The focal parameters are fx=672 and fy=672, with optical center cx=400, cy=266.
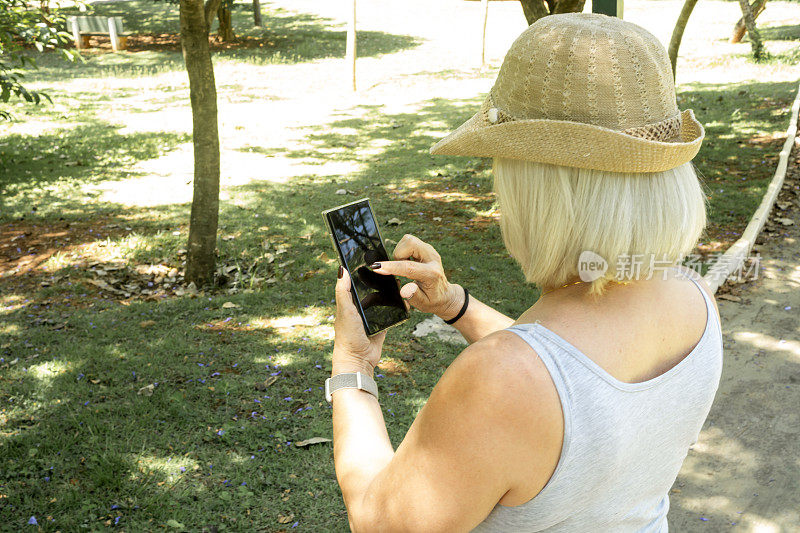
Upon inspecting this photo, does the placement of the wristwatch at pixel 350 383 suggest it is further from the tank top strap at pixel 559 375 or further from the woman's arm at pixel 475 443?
the tank top strap at pixel 559 375

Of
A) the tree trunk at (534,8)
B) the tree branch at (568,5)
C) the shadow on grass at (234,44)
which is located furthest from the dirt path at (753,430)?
the shadow on grass at (234,44)

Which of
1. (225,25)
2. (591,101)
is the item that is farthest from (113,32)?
(591,101)

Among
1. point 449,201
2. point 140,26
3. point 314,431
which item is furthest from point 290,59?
point 314,431

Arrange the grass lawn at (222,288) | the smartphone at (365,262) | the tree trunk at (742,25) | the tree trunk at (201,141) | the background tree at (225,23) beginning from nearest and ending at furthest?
the smartphone at (365,262) → the grass lawn at (222,288) → the tree trunk at (201,141) → the tree trunk at (742,25) → the background tree at (225,23)

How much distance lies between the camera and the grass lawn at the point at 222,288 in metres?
3.37

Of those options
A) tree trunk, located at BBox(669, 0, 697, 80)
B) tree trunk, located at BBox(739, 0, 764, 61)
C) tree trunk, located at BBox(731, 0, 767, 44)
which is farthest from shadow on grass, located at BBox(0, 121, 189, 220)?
tree trunk, located at BBox(731, 0, 767, 44)

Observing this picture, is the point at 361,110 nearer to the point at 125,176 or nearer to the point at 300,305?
the point at 125,176

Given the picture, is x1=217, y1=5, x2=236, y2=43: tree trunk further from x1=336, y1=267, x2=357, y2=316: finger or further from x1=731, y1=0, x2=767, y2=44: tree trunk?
x1=336, y1=267, x2=357, y2=316: finger

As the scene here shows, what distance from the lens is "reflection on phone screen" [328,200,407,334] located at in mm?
1831

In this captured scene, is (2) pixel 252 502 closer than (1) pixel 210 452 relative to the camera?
Yes

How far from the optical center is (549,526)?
1260 mm

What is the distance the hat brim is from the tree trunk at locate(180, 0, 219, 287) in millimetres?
4515

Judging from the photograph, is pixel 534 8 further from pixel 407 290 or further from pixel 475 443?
pixel 475 443

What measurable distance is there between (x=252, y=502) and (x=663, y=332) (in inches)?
98.8
